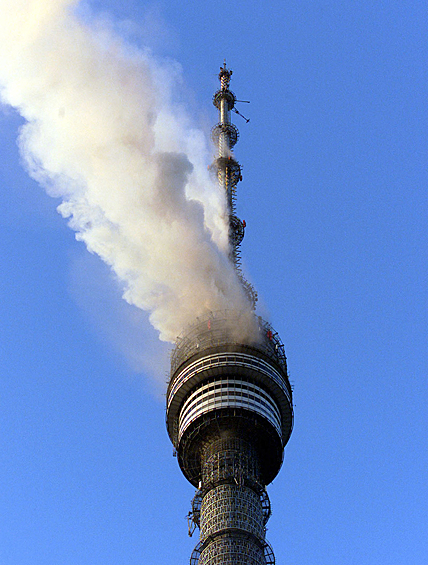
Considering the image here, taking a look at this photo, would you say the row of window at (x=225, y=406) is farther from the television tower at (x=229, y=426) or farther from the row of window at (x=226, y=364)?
the row of window at (x=226, y=364)

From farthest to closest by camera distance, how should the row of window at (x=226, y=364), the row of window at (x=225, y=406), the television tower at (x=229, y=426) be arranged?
the row of window at (x=226, y=364) → the row of window at (x=225, y=406) → the television tower at (x=229, y=426)

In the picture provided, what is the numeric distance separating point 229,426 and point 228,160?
69.2 metres

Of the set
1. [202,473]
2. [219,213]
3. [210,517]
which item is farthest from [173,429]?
[219,213]

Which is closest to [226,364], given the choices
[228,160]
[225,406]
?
[225,406]

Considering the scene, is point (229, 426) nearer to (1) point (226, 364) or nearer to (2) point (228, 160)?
(1) point (226, 364)

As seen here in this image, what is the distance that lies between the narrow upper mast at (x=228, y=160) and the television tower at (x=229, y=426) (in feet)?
61.0

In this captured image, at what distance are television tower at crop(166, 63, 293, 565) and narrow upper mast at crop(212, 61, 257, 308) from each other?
61.0ft

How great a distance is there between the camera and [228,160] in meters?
166

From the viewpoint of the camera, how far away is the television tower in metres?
107

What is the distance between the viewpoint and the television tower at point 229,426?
10725 cm

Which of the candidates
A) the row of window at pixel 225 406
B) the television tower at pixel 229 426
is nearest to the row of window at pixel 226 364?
the television tower at pixel 229 426

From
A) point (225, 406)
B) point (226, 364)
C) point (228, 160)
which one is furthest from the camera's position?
point (228, 160)

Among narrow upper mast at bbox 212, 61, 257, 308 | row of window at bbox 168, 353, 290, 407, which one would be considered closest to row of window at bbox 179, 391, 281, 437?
row of window at bbox 168, 353, 290, 407

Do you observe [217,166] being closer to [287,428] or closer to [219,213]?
[219,213]
